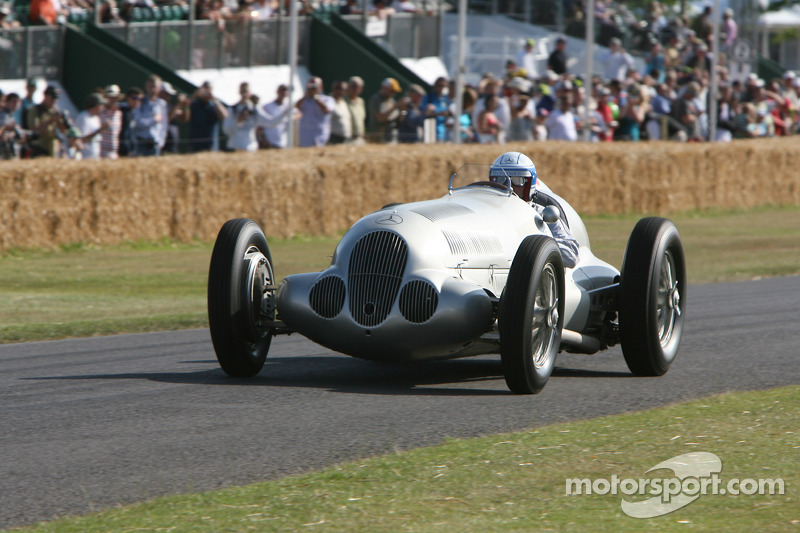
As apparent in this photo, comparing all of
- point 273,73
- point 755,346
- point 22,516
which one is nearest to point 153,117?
point 273,73

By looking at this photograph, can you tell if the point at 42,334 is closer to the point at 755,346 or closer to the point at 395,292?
the point at 395,292

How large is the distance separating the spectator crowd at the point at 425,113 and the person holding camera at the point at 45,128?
0.01m

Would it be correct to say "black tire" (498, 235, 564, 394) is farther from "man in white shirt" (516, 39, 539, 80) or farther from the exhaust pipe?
"man in white shirt" (516, 39, 539, 80)

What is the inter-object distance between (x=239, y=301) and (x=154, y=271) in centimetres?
751

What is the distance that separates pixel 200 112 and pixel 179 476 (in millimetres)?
14220

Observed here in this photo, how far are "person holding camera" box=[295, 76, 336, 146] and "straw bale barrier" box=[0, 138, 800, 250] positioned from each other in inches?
27.4

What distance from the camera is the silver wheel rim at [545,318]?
744 cm

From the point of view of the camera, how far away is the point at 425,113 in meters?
21.7

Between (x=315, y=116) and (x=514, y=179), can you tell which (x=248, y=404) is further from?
(x=315, y=116)

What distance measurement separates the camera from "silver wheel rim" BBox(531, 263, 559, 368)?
7.44 metres

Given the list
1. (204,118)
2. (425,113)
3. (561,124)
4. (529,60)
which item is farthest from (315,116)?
(529,60)

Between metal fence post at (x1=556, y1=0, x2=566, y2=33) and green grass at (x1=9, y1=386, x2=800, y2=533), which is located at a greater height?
metal fence post at (x1=556, y1=0, x2=566, y2=33)

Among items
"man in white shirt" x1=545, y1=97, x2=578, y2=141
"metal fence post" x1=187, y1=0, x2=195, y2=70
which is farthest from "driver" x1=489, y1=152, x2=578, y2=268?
"metal fence post" x1=187, y1=0, x2=195, y2=70

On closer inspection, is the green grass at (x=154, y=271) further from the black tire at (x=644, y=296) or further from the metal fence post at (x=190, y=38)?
the metal fence post at (x=190, y=38)
